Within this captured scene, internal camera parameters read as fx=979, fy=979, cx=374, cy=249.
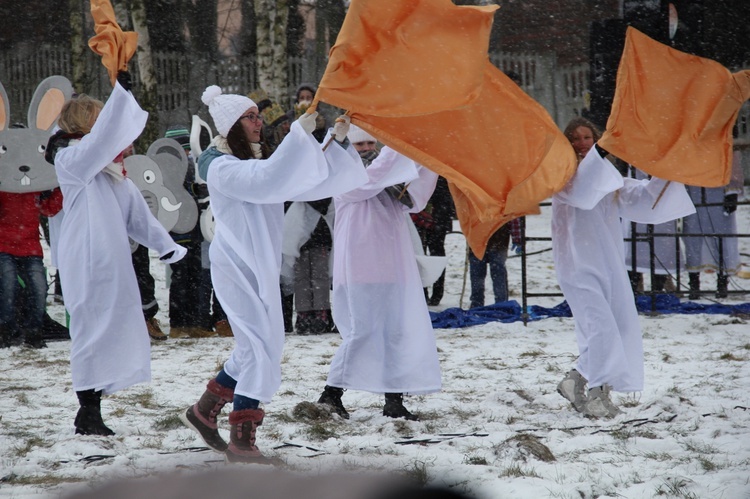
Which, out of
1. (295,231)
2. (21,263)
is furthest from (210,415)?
(295,231)

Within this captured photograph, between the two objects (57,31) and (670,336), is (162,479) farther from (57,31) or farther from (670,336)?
(57,31)

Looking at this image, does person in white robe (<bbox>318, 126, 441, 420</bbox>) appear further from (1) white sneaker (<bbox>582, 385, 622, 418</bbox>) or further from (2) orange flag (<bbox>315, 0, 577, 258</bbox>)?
(1) white sneaker (<bbox>582, 385, 622, 418</bbox>)

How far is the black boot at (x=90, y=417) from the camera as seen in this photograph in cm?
477

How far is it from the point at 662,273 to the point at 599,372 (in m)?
6.47

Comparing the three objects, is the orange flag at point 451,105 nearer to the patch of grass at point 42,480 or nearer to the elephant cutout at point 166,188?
the patch of grass at point 42,480

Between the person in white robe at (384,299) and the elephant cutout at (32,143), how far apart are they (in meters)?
3.55

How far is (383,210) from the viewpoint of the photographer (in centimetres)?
552

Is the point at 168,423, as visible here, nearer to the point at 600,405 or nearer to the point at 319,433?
the point at 319,433

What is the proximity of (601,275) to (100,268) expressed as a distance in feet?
8.96

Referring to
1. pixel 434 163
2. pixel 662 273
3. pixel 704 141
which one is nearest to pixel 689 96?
pixel 704 141

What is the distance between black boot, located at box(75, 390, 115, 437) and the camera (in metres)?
4.77

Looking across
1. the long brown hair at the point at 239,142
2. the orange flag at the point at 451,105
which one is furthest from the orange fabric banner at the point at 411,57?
the long brown hair at the point at 239,142

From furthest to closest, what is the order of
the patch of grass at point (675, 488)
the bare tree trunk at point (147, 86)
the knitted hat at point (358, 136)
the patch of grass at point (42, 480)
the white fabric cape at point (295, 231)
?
the bare tree trunk at point (147, 86)
the white fabric cape at point (295, 231)
the knitted hat at point (358, 136)
the patch of grass at point (42, 480)
the patch of grass at point (675, 488)

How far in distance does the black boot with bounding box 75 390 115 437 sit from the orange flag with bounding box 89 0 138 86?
155 cm
